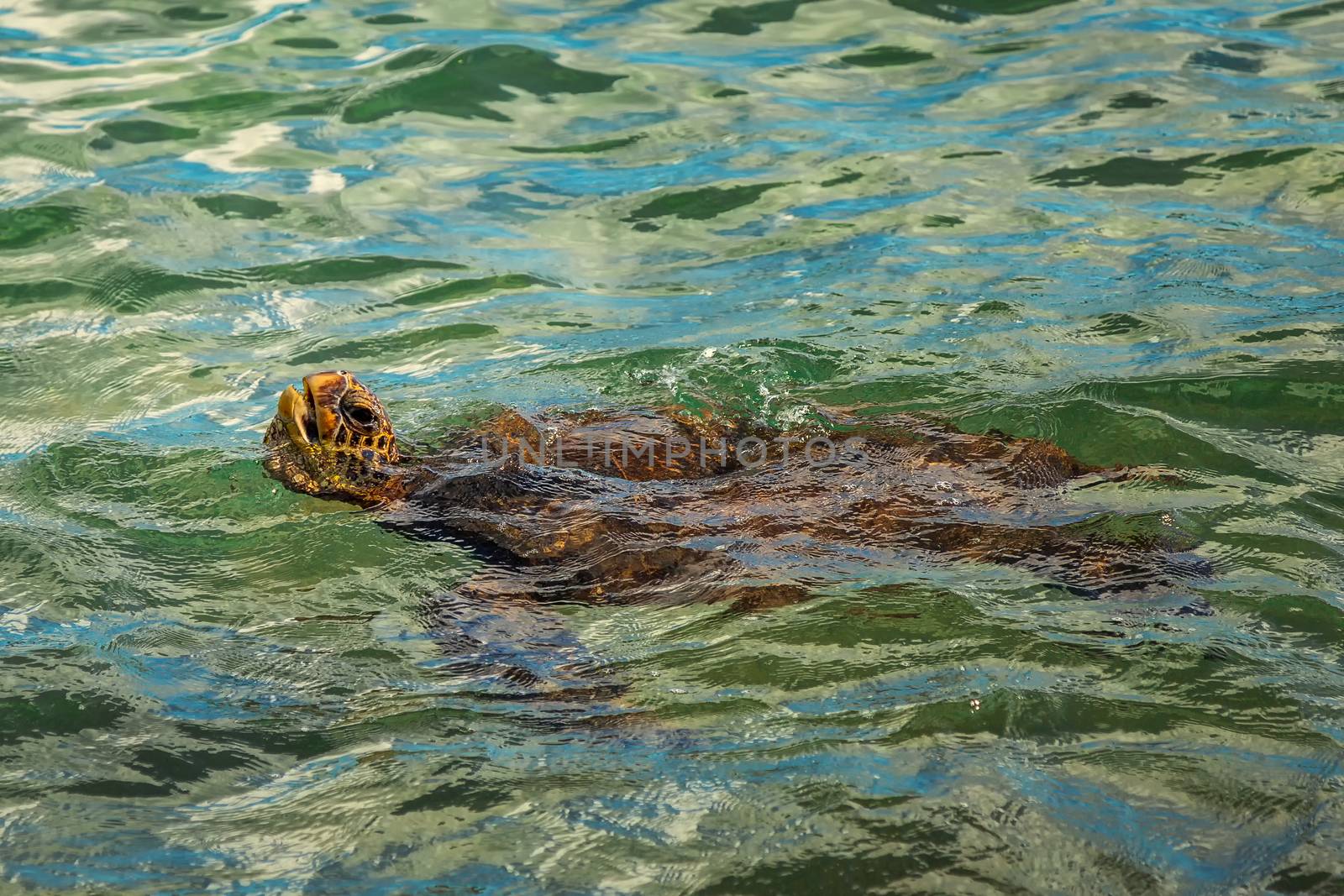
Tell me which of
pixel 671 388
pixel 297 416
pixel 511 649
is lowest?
pixel 511 649

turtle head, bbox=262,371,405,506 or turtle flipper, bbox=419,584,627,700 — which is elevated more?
turtle head, bbox=262,371,405,506

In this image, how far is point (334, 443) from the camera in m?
5.11

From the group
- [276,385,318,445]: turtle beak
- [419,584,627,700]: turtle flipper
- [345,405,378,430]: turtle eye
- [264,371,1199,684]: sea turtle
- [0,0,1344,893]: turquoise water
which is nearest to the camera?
[0,0,1344,893]: turquoise water

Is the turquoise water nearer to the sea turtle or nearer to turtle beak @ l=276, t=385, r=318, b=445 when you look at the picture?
the sea turtle

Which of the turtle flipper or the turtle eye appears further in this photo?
the turtle eye

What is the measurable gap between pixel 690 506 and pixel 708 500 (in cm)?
9

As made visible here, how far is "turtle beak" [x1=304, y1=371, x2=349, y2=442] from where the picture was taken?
504cm

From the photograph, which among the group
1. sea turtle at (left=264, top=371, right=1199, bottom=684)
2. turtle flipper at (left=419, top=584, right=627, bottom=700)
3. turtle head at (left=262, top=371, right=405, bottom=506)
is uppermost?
turtle head at (left=262, top=371, right=405, bottom=506)

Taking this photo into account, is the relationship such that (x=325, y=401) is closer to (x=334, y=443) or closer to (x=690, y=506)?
(x=334, y=443)

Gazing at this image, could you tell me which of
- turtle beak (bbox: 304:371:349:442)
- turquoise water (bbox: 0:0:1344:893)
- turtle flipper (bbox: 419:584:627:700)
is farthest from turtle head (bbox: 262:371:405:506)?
turtle flipper (bbox: 419:584:627:700)

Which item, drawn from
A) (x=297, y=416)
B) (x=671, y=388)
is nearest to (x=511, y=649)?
(x=297, y=416)

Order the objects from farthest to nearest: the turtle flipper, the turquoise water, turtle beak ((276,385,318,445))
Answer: turtle beak ((276,385,318,445)) < the turtle flipper < the turquoise water

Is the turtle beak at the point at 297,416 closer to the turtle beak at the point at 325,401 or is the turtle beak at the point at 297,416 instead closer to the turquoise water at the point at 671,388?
the turtle beak at the point at 325,401

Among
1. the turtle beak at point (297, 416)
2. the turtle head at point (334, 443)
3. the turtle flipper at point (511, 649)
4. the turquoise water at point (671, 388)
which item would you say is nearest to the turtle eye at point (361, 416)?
the turtle head at point (334, 443)
